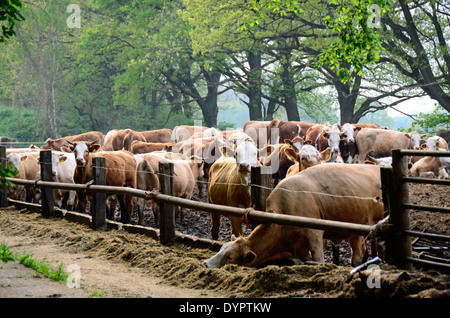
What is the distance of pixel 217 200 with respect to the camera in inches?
359

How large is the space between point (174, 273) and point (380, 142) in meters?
15.6

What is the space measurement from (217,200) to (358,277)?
4.98 meters

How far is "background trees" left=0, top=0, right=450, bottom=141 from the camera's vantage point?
81.6ft

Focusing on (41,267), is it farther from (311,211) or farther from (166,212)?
(311,211)

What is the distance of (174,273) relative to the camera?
608cm

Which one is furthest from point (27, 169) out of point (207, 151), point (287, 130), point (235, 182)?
point (287, 130)

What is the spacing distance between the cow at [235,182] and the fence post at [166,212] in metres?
0.97

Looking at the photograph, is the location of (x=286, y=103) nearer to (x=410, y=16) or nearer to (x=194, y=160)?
(x=410, y=16)

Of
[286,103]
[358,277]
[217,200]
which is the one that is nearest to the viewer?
[358,277]

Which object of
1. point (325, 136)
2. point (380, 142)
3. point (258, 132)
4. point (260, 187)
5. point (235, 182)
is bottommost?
Answer: point (235, 182)

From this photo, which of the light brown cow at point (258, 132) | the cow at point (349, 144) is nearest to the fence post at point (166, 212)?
the cow at point (349, 144)

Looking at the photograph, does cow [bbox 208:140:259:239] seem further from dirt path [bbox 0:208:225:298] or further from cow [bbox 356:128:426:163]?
cow [bbox 356:128:426:163]

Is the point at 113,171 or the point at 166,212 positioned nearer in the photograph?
the point at 166,212
